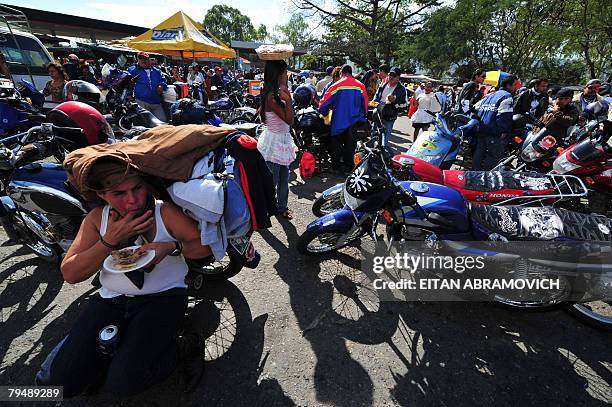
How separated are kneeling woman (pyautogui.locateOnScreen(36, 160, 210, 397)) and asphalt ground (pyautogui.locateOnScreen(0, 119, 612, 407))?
15.6 inches

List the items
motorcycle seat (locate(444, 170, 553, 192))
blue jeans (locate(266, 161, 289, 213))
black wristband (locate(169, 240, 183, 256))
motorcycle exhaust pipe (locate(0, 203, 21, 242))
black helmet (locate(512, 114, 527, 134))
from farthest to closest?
black helmet (locate(512, 114, 527, 134))
blue jeans (locate(266, 161, 289, 213))
motorcycle seat (locate(444, 170, 553, 192))
motorcycle exhaust pipe (locate(0, 203, 21, 242))
black wristband (locate(169, 240, 183, 256))

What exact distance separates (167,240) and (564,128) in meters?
5.39

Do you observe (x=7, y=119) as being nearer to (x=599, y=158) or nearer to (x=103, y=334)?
(x=103, y=334)

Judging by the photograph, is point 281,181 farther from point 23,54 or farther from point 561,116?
point 23,54

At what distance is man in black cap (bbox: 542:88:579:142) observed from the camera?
Answer: 423 cm

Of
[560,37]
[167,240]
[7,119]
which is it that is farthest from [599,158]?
[560,37]

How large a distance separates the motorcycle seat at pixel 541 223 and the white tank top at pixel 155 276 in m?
2.23

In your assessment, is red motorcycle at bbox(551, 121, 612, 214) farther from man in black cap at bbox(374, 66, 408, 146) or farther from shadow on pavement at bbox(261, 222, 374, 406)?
shadow on pavement at bbox(261, 222, 374, 406)

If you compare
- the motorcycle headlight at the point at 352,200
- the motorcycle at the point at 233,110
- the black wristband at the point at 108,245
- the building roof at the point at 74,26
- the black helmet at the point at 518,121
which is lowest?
the motorcycle at the point at 233,110

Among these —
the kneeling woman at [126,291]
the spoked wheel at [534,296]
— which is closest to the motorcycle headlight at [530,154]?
the spoked wheel at [534,296]

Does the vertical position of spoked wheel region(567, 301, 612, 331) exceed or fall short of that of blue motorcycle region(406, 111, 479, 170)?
it falls short

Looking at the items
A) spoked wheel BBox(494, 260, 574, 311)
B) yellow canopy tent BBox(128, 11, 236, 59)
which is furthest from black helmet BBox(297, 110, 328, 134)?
yellow canopy tent BBox(128, 11, 236, 59)

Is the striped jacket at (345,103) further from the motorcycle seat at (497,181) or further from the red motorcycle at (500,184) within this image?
the motorcycle seat at (497,181)

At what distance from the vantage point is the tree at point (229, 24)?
72500mm
